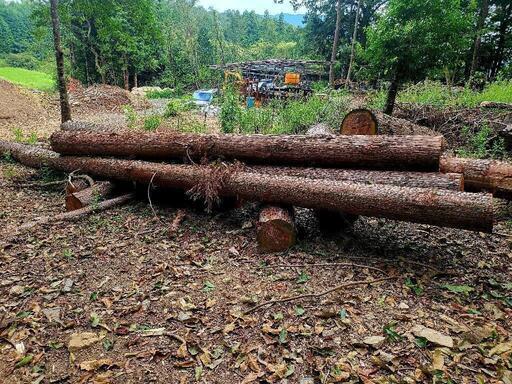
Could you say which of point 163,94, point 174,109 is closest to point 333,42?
point 163,94

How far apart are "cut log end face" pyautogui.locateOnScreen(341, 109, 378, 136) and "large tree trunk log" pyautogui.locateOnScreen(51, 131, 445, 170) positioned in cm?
180

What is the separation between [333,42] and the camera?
26.0 metres

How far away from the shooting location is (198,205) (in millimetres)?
4902

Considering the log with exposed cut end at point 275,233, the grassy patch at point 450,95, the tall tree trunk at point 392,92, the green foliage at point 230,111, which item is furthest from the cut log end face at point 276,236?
the grassy patch at point 450,95

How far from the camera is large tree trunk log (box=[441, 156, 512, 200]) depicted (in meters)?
4.21

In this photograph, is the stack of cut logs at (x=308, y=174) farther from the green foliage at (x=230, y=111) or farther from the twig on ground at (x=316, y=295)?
the green foliage at (x=230, y=111)

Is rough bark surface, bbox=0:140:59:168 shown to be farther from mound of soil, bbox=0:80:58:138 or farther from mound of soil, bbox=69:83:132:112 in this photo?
mound of soil, bbox=69:83:132:112

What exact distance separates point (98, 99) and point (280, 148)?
49.8 ft

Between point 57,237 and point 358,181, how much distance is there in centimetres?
372

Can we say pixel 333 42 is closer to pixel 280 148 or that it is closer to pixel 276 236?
pixel 280 148

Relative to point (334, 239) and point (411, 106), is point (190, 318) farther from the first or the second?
point (411, 106)

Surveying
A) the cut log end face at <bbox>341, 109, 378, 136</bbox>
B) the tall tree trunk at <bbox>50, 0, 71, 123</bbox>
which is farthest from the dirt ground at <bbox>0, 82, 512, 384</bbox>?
the tall tree trunk at <bbox>50, 0, 71, 123</bbox>

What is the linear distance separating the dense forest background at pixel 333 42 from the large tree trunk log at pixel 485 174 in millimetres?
4884

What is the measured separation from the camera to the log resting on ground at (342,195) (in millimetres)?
3145
